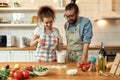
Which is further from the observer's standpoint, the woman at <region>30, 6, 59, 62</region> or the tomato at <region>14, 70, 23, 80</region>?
the woman at <region>30, 6, 59, 62</region>

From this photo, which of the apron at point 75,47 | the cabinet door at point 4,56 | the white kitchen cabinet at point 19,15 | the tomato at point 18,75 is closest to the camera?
the tomato at point 18,75

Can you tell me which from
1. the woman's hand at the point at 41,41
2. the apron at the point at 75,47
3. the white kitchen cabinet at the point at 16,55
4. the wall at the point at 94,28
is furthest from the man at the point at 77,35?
the wall at the point at 94,28

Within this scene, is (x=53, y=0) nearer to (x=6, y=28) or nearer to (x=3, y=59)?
(x=6, y=28)

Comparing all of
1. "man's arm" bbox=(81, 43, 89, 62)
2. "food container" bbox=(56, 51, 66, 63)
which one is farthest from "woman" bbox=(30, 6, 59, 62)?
"man's arm" bbox=(81, 43, 89, 62)

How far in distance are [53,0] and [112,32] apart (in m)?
A: 1.41

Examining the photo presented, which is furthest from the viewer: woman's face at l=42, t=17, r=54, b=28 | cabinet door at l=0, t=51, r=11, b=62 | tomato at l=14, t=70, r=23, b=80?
cabinet door at l=0, t=51, r=11, b=62

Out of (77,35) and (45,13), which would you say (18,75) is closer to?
(45,13)

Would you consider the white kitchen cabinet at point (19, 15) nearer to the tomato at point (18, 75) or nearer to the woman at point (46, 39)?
the woman at point (46, 39)

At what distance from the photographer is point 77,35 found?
8.21 ft

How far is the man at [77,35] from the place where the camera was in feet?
7.94

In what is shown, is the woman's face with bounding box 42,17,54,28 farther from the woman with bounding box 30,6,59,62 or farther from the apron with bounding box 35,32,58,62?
the apron with bounding box 35,32,58,62

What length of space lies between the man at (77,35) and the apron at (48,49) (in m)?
0.22

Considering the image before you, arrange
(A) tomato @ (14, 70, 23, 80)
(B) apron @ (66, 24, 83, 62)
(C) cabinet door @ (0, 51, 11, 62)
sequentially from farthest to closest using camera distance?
(C) cabinet door @ (0, 51, 11, 62)
(B) apron @ (66, 24, 83, 62)
(A) tomato @ (14, 70, 23, 80)

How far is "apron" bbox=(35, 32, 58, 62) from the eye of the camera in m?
2.38
